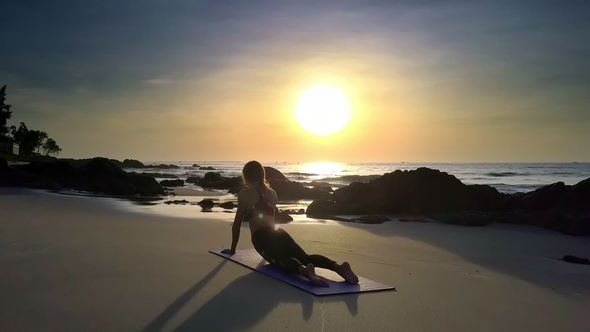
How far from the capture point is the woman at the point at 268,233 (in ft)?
18.9

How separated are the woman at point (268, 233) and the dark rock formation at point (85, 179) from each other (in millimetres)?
17052

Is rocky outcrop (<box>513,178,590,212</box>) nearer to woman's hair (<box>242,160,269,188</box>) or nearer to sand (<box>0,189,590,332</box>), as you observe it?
sand (<box>0,189,590,332</box>)

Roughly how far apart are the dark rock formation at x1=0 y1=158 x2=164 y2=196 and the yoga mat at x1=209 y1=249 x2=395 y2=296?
674 inches

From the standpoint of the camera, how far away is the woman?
18.9 feet

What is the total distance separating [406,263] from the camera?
7.24m

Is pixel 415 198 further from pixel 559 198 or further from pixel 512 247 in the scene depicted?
pixel 512 247

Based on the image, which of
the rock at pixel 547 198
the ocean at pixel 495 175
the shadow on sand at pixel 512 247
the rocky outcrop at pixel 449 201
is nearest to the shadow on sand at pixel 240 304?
Answer: the shadow on sand at pixel 512 247

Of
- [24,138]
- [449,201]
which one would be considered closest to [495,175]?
[449,201]

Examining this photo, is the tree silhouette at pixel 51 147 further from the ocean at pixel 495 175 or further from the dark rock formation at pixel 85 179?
the dark rock formation at pixel 85 179

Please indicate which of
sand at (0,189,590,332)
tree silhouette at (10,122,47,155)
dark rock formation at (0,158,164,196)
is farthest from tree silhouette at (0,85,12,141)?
sand at (0,189,590,332)

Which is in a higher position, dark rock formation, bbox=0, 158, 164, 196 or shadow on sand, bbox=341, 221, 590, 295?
dark rock formation, bbox=0, 158, 164, 196

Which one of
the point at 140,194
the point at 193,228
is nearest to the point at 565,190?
the point at 193,228

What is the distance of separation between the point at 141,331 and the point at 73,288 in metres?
1.64

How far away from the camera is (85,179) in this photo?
23797 millimetres
